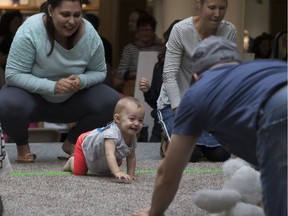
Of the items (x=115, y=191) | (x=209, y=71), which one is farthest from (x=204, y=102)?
(x=115, y=191)

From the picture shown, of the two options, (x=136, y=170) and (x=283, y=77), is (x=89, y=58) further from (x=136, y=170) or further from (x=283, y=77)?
(x=283, y=77)

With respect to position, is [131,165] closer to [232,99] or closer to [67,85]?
[67,85]

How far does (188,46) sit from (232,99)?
108 inches

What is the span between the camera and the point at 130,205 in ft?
13.3

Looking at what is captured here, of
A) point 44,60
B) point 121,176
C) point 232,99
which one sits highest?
point 232,99

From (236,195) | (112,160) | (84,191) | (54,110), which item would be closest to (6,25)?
(54,110)

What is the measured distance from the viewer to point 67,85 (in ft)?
17.5

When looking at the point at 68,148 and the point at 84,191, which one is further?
the point at 68,148

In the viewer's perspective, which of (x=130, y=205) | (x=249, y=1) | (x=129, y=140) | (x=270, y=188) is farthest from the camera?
(x=249, y=1)

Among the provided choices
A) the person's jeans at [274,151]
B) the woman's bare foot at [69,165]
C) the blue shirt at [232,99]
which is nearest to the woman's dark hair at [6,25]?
the woman's bare foot at [69,165]

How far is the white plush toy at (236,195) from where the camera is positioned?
11.4 ft

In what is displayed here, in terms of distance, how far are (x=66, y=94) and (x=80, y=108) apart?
0.46 ft

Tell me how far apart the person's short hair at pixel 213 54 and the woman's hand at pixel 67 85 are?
7.08ft

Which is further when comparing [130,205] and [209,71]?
[130,205]
